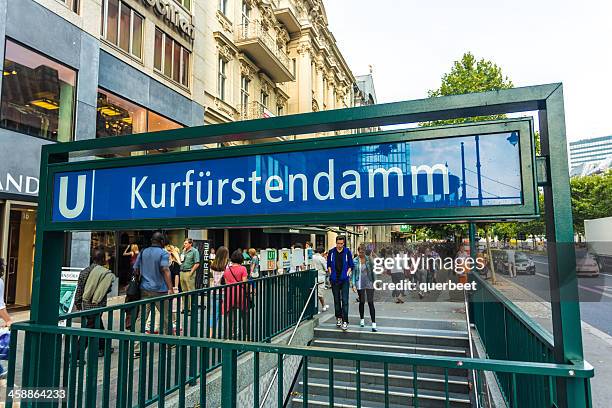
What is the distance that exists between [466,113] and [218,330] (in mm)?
4303

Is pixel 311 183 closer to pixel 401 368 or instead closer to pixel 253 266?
pixel 401 368

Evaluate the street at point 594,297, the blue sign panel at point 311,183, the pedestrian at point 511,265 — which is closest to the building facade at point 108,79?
the blue sign panel at point 311,183

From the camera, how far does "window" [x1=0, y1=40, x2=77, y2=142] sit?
29.8 ft

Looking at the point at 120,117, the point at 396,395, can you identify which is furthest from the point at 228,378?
the point at 120,117

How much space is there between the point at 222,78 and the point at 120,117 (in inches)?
275

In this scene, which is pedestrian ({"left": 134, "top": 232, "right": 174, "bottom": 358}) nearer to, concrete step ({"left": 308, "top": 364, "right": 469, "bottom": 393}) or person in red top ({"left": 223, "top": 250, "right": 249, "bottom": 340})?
person in red top ({"left": 223, "top": 250, "right": 249, "bottom": 340})

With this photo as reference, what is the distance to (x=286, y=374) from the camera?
22.2ft

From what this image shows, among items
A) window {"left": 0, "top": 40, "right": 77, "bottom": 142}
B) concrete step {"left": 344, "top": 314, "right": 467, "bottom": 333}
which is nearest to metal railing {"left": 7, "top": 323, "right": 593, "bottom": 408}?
concrete step {"left": 344, "top": 314, "right": 467, "bottom": 333}

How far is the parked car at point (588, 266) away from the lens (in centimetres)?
2361

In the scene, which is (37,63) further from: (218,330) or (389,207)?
(389,207)

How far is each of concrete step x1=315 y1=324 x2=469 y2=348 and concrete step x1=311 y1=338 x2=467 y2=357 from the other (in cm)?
8

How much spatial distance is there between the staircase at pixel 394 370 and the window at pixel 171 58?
10724mm

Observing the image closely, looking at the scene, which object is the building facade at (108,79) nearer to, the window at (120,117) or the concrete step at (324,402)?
the window at (120,117)

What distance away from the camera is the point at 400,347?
7559 millimetres
